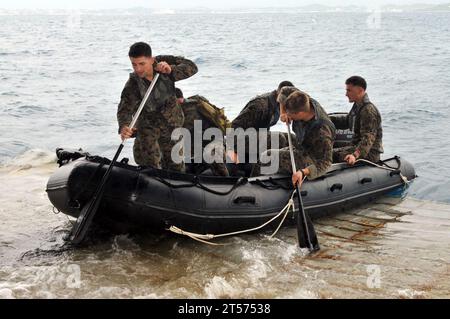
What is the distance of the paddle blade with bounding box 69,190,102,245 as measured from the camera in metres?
4.27

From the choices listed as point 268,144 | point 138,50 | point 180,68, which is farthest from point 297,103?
point 138,50

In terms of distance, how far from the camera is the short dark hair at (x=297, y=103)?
4.87 meters

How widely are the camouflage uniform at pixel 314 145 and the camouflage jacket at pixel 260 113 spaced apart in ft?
1.27

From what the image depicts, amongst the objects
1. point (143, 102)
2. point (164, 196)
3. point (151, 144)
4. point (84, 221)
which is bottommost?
point (84, 221)

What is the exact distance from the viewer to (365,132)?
234 inches

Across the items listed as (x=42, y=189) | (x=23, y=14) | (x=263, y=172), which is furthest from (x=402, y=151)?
(x=23, y=14)

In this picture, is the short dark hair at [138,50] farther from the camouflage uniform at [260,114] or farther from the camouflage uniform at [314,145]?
the camouflage uniform at [314,145]

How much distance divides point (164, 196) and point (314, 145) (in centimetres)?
149

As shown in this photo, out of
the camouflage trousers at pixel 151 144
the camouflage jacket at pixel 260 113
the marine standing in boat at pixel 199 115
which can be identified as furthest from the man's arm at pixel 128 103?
the camouflage jacket at pixel 260 113

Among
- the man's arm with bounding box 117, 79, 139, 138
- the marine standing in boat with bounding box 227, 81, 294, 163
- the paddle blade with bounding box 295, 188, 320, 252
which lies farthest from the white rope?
the man's arm with bounding box 117, 79, 139, 138

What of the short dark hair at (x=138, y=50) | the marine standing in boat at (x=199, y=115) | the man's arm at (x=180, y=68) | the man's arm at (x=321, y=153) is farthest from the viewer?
the marine standing in boat at (x=199, y=115)

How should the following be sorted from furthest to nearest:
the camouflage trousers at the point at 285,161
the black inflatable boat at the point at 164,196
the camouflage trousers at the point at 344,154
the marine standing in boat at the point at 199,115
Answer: the camouflage trousers at the point at 344,154 < the marine standing in boat at the point at 199,115 < the camouflage trousers at the point at 285,161 < the black inflatable boat at the point at 164,196

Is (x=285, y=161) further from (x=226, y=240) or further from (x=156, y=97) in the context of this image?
(x=156, y=97)
